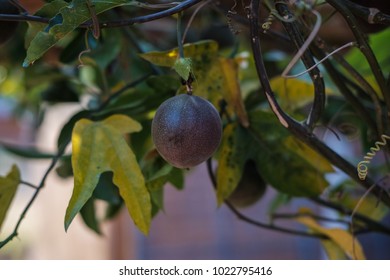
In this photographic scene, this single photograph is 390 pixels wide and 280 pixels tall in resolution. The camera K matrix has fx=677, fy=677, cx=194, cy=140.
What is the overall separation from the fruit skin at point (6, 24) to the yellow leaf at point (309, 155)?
31 centimetres

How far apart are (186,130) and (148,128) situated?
0.98ft

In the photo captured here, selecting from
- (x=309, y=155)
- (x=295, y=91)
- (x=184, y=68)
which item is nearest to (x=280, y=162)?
(x=309, y=155)

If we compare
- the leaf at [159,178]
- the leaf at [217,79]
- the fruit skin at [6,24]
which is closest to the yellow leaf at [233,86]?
the leaf at [217,79]

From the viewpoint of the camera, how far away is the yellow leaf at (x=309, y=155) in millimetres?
713

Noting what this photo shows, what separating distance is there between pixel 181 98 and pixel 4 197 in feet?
0.88

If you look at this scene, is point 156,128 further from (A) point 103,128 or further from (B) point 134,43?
(B) point 134,43

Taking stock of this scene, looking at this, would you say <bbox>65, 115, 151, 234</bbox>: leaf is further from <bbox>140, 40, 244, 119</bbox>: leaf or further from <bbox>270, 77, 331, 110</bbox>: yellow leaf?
<bbox>270, 77, 331, 110</bbox>: yellow leaf

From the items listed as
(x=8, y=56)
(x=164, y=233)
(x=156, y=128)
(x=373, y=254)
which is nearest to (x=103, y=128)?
(x=156, y=128)

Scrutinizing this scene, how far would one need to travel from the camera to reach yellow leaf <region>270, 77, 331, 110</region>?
2.73 feet

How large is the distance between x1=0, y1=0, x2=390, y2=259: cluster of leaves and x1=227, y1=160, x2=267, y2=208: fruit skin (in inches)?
0.6

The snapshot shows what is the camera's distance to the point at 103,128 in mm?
635

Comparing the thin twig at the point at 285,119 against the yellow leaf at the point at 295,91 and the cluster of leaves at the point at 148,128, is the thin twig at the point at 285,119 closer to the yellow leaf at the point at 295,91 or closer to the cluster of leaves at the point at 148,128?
the cluster of leaves at the point at 148,128

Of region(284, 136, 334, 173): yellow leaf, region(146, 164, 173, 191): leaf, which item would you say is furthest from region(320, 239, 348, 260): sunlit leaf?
region(146, 164, 173, 191): leaf

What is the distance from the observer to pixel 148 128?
0.81 m
